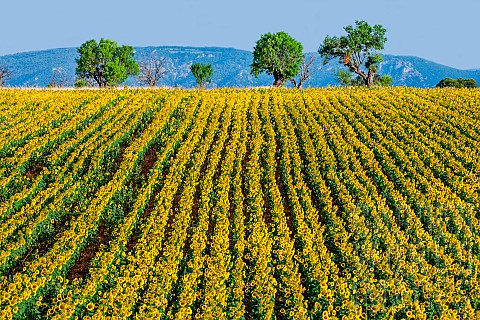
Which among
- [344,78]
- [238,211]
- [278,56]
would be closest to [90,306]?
[238,211]

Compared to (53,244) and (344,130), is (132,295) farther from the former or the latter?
(344,130)

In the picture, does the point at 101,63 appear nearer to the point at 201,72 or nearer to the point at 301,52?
the point at 201,72

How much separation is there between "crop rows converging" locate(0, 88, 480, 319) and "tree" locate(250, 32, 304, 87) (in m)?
33.6

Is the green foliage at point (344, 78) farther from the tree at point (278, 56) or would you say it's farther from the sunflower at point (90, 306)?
the sunflower at point (90, 306)

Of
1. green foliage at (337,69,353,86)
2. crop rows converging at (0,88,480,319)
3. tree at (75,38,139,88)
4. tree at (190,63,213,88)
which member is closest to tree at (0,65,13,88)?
tree at (75,38,139,88)

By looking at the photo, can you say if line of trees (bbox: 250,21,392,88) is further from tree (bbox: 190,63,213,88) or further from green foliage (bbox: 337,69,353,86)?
green foliage (bbox: 337,69,353,86)

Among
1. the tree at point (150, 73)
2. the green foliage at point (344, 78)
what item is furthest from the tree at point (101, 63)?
the green foliage at point (344, 78)

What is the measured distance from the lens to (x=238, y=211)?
16.2 m

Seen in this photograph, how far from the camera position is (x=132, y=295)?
11328 millimetres

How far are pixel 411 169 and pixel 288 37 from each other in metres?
47.9

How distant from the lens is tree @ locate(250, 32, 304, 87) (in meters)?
64.6

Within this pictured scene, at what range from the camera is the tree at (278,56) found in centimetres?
6462

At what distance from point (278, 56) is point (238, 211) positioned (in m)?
51.5

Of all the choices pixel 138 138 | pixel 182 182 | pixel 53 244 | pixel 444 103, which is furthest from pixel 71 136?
pixel 444 103
